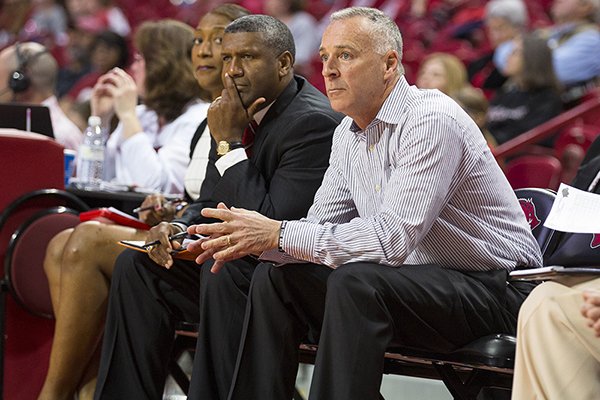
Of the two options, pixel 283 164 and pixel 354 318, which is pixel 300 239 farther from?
pixel 283 164

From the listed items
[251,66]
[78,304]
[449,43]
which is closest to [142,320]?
[78,304]

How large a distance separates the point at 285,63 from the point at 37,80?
2.41 metres

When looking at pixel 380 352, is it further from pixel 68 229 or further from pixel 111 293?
pixel 68 229

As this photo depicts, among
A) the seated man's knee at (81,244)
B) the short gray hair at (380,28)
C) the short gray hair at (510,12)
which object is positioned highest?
the short gray hair at (380,28)

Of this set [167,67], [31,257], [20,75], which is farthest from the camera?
[20,75]

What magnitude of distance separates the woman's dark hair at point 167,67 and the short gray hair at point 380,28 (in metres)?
1.80

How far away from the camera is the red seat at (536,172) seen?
5082mm

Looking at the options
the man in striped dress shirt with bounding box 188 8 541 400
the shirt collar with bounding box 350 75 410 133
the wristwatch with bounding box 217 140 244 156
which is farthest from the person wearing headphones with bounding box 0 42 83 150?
the shirt collar with bounding box 350 75 410 133

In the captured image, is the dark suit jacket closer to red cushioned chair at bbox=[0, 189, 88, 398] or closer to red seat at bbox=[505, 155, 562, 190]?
red cushioned chair at bbox=[0, 189, 88, 398]

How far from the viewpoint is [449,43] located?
Result: 324 inches

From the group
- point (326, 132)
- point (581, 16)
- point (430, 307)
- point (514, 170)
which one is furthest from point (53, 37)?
point (430, 307)

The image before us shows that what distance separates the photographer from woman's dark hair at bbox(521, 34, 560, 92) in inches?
247

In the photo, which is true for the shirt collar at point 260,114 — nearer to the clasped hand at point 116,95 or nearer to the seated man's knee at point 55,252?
the seated man's knee at point 55,252

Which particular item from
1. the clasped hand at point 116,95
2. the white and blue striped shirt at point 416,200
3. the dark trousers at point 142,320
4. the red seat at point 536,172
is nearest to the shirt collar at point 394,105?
the white and blue striped shirt at point 416,200
